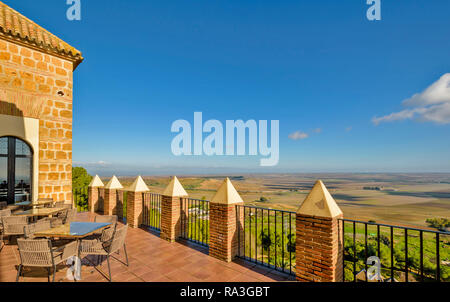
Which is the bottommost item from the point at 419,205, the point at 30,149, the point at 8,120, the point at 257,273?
the point at 419,205

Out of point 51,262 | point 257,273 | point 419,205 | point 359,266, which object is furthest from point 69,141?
point 419,205

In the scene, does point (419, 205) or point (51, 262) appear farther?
point (419, 205)

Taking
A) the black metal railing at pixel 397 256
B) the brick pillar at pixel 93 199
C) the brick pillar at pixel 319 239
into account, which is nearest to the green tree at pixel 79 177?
the brick pillar at pixel 93 199

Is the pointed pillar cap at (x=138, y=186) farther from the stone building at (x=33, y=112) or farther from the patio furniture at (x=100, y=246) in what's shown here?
the patio furniture at (x=100, y=246)

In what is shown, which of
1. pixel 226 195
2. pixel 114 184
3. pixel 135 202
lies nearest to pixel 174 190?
pixel 226 195

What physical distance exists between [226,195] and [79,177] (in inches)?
720

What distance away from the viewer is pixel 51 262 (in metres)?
3.84

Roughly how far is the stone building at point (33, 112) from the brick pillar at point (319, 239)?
9.52m

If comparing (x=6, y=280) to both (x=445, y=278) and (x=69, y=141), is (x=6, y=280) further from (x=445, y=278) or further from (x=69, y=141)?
(x=445, y=278)

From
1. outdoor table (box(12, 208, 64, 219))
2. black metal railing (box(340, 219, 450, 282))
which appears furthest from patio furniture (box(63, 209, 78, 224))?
black metal railing (box(340, 219, 450, 282))

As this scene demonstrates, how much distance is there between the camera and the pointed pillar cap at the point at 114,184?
9954 mm

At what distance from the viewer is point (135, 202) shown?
8.36 metres
